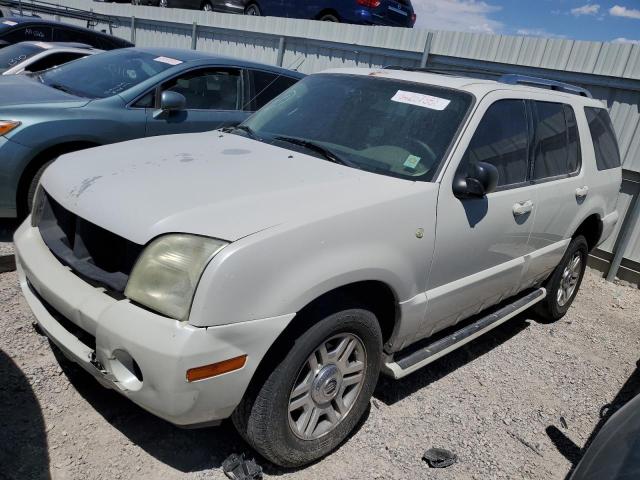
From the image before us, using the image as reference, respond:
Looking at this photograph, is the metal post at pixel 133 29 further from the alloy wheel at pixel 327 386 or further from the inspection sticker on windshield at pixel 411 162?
the alloy wheel at pixel 327 386

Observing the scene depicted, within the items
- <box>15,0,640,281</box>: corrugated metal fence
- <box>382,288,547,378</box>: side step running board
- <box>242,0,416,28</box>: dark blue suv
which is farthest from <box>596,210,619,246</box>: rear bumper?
<box>242,0,416,28</box>: dark blue suv

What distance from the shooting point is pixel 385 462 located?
2762mm

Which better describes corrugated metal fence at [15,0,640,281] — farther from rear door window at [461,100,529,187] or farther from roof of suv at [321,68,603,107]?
rear door window at [461,100,529,187]

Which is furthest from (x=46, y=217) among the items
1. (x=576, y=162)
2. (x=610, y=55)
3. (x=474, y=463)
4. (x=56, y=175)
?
(x=610, y=55)

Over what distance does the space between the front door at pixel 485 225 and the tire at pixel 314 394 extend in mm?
494

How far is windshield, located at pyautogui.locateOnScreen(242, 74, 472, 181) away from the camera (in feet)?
9.75

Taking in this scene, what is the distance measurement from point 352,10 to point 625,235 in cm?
766

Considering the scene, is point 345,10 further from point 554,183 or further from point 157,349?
point 157,349

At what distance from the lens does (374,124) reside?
317 centimetres

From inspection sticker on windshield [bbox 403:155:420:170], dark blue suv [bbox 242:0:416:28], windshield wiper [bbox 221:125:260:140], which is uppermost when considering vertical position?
dark blue suv [bbox 242:0:416:28]

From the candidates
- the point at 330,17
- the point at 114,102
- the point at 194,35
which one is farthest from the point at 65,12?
the point at 114,102

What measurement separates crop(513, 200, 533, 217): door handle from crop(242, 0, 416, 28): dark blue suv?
30.3ft

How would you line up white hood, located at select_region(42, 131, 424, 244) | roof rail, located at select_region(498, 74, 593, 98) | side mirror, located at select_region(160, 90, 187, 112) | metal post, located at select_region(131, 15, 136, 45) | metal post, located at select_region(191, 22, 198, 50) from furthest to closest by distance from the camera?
metal post, located at select_region(131, 15, 136, 45) → metal post, located at select_region(191, 22, 198, 50) → side mirror, located at select_region(160, 90, 187, 112) → roof rail, located at select_region(498, 74, 593, 98) → white hood, located at select_region(42, 131, 424, 244)

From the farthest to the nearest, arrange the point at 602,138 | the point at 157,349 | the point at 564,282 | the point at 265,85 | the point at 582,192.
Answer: the point at 265,85, the point at 564,282, the point at 602,138, the point at 582,192, the point at 157,349
